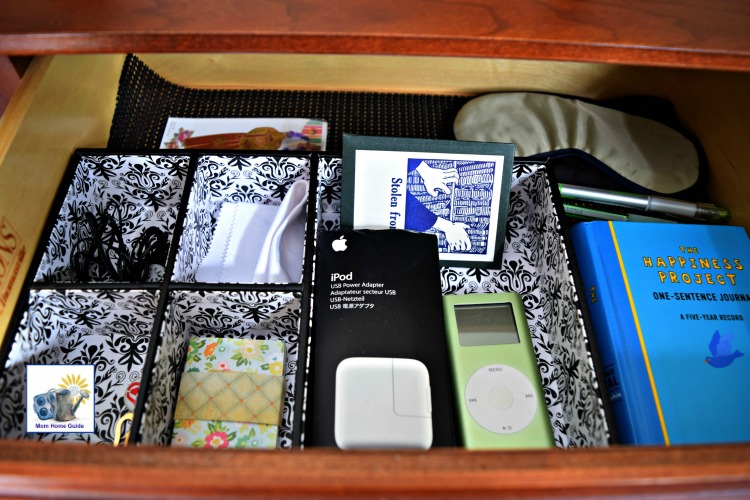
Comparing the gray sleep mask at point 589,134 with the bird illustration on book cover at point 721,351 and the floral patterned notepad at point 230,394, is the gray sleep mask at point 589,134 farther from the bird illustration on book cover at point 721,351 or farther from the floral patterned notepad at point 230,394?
the floral patterned notepad at point 230,394

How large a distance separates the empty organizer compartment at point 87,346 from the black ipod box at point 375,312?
252 millimetres

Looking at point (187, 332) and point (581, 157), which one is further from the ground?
point (581, 157)

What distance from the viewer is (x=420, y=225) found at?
94 centimetres

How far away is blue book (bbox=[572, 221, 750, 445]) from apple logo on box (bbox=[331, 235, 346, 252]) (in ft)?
1.24

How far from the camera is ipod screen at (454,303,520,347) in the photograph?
84 centimetres

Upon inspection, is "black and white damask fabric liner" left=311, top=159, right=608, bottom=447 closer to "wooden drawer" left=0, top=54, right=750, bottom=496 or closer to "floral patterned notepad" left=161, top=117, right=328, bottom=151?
"floral patterned notepad" left=161, top=117, right=328, bottom=151

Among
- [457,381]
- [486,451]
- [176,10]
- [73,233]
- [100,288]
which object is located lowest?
[486,451]

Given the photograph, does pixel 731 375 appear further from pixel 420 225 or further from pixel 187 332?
pixel 187 332

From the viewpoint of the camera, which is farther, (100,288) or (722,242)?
(722,242)

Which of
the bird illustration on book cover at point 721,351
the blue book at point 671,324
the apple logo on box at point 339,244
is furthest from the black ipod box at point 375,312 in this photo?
the bird illustration on book cover at point 721,351

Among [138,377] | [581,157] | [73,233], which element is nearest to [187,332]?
[138,377]

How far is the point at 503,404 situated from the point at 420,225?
0.31m

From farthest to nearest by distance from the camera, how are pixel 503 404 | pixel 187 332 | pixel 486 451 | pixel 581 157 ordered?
1. pixel 581 157
2. pixel 187 332
3. pixel 503 404
4. pixel 486 451

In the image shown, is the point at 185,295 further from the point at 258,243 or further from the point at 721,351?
the point at 721,351
